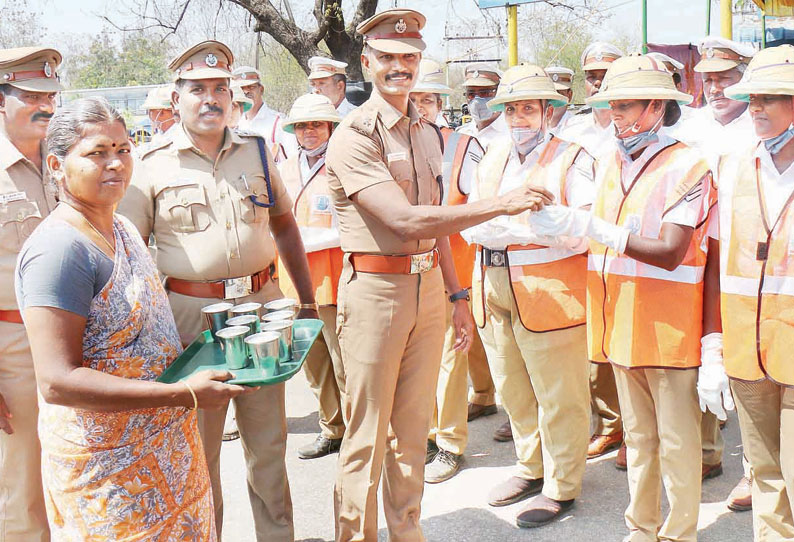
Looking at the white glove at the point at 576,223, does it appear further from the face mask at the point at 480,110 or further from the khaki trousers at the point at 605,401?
the face mask at the point at 480,110

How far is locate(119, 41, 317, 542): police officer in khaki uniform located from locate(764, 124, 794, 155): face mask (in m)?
2.12

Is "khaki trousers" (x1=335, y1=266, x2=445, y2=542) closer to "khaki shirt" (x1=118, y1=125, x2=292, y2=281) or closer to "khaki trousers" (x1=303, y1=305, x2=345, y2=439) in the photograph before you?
"khaki shirt" (x1=118, y1=125, x2=292, y2=281)

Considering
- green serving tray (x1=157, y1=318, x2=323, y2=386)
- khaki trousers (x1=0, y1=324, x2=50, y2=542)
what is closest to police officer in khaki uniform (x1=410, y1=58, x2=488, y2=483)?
green serving tray (x1=157, y1=318, x2=323, y2=386)

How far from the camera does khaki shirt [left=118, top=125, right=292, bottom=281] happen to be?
3.30m

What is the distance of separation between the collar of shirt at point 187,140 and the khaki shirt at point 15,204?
0.57 metres

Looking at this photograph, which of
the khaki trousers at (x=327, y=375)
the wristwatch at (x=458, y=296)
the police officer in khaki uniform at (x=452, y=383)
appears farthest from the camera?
the khaki trousers at (x=327, y=375)

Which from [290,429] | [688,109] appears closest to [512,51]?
[688,109]

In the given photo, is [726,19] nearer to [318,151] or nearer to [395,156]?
[318,151]

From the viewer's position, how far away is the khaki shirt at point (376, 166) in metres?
3.14

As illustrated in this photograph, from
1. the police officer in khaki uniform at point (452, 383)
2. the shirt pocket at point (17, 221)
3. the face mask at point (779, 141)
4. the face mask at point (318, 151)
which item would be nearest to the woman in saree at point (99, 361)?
the shirt pocket at point (17, 221)

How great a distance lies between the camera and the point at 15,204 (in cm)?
336

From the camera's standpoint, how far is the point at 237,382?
231 centimetres

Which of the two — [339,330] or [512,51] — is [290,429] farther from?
[512,51]

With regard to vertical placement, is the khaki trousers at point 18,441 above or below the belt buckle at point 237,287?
below
